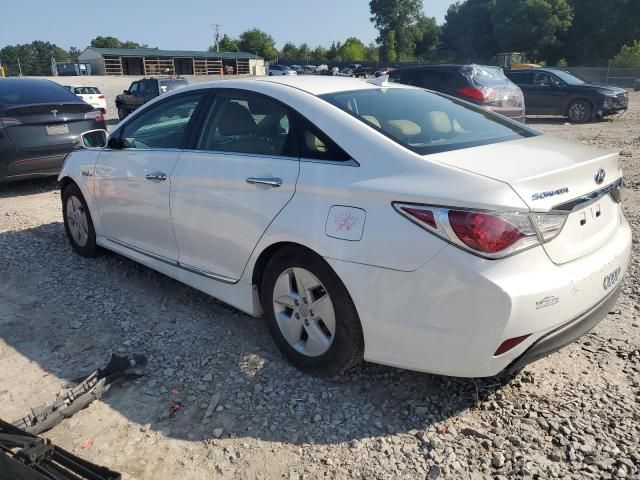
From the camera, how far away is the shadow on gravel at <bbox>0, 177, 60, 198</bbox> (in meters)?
8.12

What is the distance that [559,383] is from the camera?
2.97 m

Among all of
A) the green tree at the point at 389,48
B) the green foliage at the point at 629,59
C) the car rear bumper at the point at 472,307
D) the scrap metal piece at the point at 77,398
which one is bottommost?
the scrap metal piece at the point at 77,398

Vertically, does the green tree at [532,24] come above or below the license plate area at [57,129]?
above

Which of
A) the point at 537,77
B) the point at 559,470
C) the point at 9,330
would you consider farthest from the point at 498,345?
the point at 537,77

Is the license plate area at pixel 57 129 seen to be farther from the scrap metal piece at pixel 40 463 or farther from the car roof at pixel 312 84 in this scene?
the scrap metal piece at pixel 40 463

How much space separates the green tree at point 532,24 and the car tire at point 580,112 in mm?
48107

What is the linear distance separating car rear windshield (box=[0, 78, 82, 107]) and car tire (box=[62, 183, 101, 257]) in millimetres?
3264

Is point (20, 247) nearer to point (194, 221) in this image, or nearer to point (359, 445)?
point (194, 221)

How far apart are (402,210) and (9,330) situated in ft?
9.76

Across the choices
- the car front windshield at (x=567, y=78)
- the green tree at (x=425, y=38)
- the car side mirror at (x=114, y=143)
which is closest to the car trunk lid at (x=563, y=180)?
the car side mirror at (x=114, y=143)

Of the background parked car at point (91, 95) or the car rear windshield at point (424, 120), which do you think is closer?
the car rear windshield at point (424, 120)

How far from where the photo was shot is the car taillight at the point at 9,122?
23.9 feet

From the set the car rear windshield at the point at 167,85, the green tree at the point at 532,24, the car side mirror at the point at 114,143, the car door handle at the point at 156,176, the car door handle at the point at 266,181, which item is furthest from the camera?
the green tree at the point at 532,24

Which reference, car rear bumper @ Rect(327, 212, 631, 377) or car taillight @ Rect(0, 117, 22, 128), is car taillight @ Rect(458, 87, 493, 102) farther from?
car rear bumper @ Rect(327, 212, 631, 377)
